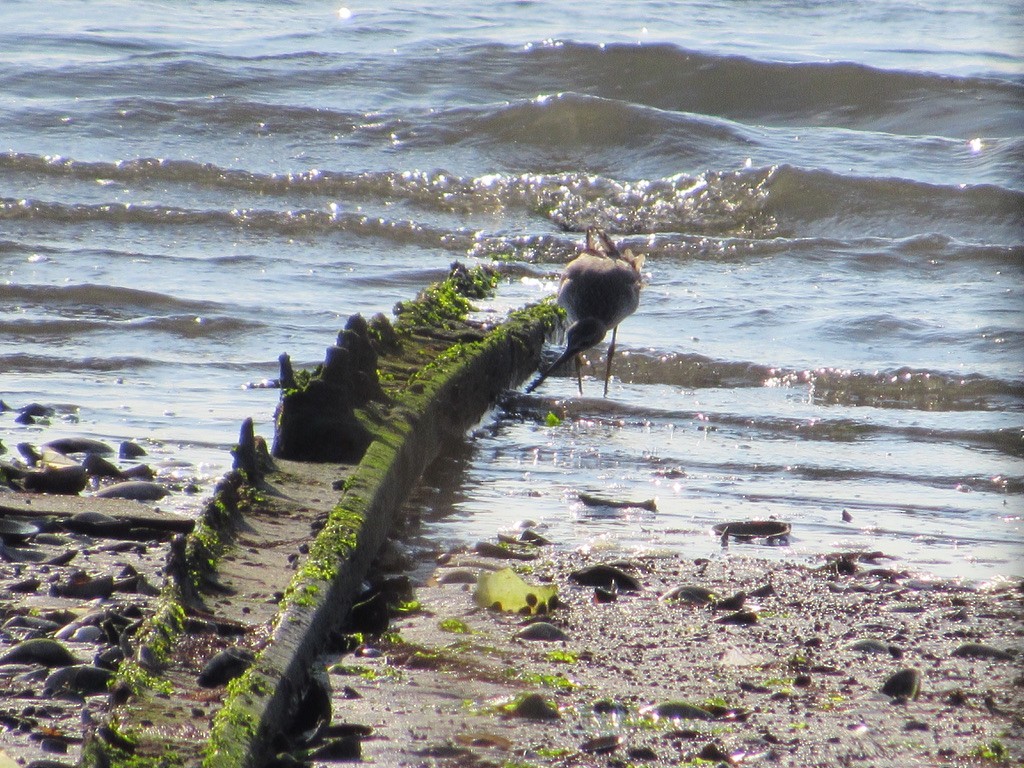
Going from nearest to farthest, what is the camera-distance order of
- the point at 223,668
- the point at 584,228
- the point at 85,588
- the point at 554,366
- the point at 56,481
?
the point at 223,668, the point at 85,588, the point at 56,481, the point at 554,366, the point at 584,228

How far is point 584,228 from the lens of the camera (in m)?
10.8

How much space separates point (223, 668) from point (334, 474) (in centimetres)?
131

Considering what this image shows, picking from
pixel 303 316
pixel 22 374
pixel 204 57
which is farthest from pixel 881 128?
pixel 22 374

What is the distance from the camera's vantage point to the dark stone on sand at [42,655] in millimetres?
2592

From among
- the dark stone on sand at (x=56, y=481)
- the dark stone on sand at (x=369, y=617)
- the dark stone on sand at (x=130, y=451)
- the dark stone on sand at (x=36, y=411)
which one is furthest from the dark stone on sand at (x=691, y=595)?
the dark stone on sand at (x=36, y=411)

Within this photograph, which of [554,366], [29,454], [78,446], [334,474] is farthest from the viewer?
[554,366]

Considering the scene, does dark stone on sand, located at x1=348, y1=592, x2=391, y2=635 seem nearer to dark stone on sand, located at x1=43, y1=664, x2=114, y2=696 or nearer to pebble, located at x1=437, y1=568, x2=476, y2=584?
pebble, located at x1=437, y1=568, x2=476, y2=584

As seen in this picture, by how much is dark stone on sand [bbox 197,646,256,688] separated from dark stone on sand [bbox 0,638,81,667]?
0.48 meters

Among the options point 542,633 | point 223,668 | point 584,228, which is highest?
point 584,228

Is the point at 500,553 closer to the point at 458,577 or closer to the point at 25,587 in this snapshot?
the point at 458,577

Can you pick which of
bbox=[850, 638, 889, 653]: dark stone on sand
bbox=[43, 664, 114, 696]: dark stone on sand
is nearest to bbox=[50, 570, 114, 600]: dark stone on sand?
bbox=[43, 664, 114, 696]: dark stone on sand

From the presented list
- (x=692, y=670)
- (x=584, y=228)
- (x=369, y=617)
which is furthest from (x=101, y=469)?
(x=584, y=228)

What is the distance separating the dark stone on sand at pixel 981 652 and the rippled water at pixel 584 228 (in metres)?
0.67

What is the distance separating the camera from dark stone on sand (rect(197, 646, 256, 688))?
2.21m
